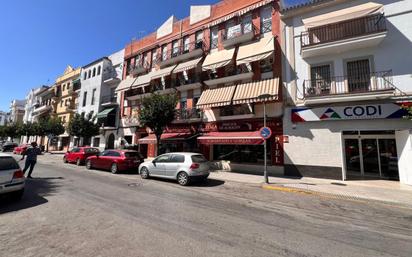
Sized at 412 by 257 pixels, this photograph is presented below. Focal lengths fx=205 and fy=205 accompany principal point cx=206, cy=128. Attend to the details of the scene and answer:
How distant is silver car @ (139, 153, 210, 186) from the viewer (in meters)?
11.0

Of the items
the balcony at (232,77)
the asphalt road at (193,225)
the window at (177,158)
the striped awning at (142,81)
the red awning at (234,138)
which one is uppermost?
the striped awning at (142,81)

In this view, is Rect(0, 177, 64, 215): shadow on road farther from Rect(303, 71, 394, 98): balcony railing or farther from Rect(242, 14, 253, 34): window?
Rect(242, 14, 253, 34): window

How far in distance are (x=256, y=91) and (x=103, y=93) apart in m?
23.3

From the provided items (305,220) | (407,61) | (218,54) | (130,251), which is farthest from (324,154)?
(130,251)

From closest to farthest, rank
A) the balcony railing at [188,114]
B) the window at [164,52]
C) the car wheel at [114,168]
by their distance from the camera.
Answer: the car wheel at [114,168]
the balcony railing at [188,114]
the window at [164,52]

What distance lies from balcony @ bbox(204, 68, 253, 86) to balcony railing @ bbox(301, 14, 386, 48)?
436 cm

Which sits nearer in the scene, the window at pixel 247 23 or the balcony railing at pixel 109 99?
the window at pixel 247 23

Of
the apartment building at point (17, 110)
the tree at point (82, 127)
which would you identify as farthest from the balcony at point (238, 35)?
the apartment building at point (17, 110)

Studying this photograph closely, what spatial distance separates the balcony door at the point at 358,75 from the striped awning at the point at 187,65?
1162cm

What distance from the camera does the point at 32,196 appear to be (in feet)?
26.3

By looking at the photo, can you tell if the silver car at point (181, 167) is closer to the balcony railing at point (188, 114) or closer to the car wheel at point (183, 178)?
the car wheel at point (183, 178)

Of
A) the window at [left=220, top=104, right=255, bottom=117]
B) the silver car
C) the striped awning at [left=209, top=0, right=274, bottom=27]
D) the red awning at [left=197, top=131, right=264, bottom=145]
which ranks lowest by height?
the silver car

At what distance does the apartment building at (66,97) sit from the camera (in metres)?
34.9

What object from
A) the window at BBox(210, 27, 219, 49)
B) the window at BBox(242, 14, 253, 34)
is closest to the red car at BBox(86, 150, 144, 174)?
the window at BBox(210, 27, 219, 49)
